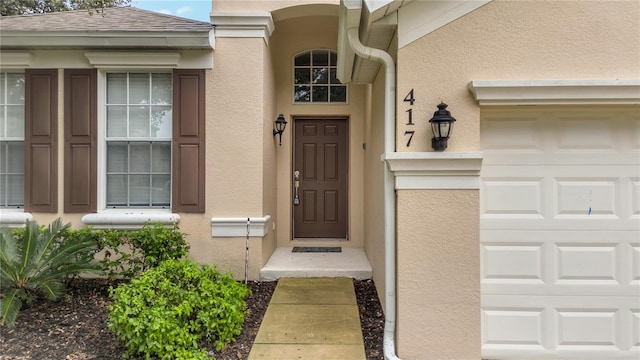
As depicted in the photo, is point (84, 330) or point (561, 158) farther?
point (84, 330)

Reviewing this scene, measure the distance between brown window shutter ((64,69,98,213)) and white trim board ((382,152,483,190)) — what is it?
4170mm

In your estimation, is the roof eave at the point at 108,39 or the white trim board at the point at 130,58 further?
the white trim board at the point at 130,58

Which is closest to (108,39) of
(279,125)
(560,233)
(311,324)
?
(279,125)

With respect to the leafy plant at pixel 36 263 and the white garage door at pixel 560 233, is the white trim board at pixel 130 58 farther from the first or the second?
the white garage door at pixel 560 233

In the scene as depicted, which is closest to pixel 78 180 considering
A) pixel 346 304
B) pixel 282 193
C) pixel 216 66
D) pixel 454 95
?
pixel 216 66

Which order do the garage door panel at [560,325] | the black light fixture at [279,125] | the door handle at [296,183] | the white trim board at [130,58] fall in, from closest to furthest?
1. the garage door panel at [560,325]
2. the white trim board at [130,58]
3. the black light fixture at [279,125]
4. the door handle at [296,183]

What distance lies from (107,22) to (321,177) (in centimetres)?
403

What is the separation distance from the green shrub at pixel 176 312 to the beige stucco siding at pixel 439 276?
1.56 metres

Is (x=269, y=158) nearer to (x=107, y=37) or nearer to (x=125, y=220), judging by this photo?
(x=125, y=220)

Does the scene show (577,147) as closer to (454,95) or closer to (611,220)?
(611,220)

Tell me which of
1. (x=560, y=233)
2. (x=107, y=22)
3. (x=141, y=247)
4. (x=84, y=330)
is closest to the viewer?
(x=560, y=233)

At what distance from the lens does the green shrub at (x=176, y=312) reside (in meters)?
2.68

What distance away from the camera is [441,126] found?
8.64 feet

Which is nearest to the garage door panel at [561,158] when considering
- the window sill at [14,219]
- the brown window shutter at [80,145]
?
the brown window shutter at [80,145]
